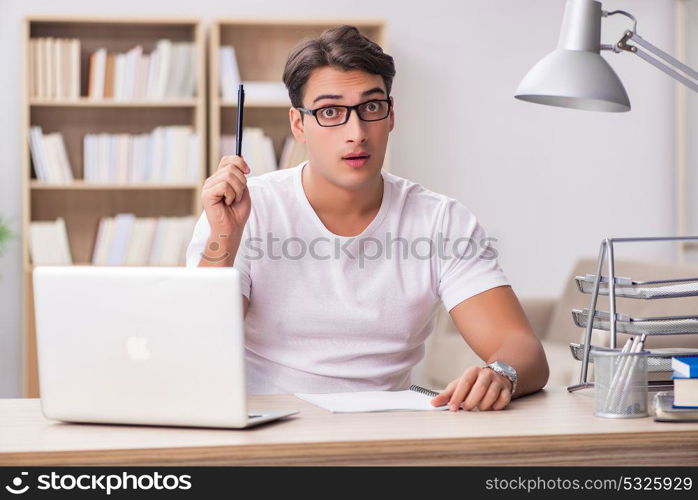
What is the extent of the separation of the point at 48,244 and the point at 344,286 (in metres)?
2.70

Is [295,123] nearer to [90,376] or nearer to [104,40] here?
[90,376]

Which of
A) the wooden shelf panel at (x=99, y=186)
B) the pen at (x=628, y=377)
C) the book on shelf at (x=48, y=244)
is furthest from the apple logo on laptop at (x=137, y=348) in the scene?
the book on shelf at (x=48, y=244)

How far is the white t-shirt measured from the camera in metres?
1.84

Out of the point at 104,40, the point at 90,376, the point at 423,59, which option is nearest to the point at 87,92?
the point at 104,40

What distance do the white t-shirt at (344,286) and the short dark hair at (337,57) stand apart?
244 mm

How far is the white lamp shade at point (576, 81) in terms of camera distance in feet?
4.63

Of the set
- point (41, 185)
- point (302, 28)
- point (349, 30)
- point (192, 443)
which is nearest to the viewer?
point (192, 443)

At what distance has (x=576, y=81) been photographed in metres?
1.42

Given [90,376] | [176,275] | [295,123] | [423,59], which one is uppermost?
[423,59]

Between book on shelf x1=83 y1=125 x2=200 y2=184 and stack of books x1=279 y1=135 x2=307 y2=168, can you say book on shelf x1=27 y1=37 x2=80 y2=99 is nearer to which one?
book on shelf x1=83 y1=125 x2=200 y2=184

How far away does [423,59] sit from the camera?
185 inches

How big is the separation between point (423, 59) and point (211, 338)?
3.66 meters

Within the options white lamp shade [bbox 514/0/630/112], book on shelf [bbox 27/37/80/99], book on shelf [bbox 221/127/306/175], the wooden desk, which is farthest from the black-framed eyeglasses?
book on shelf [bbox 27/37/80/99]

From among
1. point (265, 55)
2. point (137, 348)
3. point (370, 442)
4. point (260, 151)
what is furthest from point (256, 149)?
point (370, 442)
